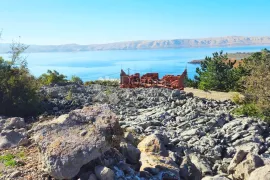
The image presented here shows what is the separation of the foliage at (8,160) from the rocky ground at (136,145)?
25 millimetres

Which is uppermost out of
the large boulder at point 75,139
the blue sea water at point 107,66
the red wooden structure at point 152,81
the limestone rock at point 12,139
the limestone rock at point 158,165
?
the large boulder at point 75,139

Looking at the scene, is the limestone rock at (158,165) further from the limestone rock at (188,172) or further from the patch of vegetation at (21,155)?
the patch of vegetation at (21,155)

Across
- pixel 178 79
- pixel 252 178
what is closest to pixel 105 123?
pixel 252 178

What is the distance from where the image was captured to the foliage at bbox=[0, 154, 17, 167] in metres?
6.30

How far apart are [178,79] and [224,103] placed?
18.4 feet

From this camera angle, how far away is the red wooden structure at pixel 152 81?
19.5 m

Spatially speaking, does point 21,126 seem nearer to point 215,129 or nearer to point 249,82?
point 215,129

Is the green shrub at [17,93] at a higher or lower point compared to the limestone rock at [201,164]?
higher

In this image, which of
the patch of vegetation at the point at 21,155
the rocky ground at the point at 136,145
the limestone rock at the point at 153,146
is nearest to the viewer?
the rocky ground at the point at 136,145

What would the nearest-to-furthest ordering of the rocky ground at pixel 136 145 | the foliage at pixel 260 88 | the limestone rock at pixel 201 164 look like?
the rocky ground at pixel 136 145
the limestone rock at pixel 201 164
the foliage at pixel 260 88

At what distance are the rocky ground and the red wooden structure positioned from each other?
631 cm

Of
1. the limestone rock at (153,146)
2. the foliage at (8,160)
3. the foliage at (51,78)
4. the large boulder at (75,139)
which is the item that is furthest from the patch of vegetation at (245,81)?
the foliage at (8,160)

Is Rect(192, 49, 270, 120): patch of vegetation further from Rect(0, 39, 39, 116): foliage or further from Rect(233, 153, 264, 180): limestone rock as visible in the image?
Rect(0, 39, 39, 116): foliage

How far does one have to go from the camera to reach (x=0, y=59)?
44.8ft
